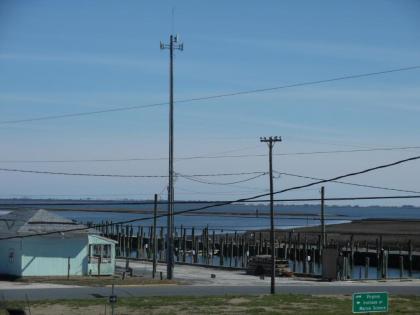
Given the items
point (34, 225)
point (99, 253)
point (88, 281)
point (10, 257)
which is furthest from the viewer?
point (99, 253)

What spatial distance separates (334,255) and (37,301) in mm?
28349

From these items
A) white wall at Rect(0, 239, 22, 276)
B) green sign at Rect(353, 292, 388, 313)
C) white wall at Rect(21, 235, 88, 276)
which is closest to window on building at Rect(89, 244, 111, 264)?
white wall at Rect(21, 235, 88, 276)

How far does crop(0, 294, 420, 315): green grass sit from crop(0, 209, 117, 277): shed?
48.7 ft

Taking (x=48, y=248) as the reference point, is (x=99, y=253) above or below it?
below

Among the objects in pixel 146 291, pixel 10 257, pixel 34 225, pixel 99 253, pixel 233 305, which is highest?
pixel 34 225

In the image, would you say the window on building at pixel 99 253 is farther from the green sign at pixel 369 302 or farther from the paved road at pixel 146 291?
the green sign at pixel 369 302

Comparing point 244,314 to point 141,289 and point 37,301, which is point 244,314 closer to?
point 37,301

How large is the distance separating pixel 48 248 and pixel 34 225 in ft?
6.91

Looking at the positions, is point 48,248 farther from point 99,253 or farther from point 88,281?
point 99,253

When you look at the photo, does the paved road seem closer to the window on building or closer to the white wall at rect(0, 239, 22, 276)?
the white wall at rect(0, 239, 22, 276)

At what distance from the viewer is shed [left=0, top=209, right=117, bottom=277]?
4519 centimetres

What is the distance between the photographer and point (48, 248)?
4597cm

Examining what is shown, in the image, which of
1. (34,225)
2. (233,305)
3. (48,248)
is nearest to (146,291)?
(233,305)

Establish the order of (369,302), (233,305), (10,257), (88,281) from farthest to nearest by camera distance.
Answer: (10,257) < (88,281) < (233,305) < (369,302)
